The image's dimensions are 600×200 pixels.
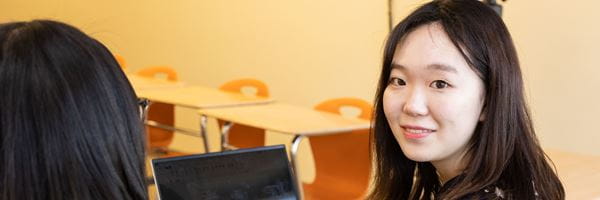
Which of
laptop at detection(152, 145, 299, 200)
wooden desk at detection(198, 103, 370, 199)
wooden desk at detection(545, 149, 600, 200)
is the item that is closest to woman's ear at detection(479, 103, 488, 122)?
laptop at detection(152, 145, 299, 200)

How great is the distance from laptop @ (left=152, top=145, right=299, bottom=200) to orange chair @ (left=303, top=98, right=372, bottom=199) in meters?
1.52

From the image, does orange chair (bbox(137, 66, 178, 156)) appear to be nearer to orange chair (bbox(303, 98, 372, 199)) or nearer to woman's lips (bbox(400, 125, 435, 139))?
orange chair (bbox(303, 98, 372, 199))

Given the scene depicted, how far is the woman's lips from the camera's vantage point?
114 centimetres

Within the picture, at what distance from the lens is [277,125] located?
2836 millimetres

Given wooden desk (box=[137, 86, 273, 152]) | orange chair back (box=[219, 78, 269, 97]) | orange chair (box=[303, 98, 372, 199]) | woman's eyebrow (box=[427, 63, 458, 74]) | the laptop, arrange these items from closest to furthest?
the laptop < woman's eyebrow (box=[427, 63, 458, 74]) < orange chair (box=[303, 98, 372, 199]) < wooden desk (box=[137, 86, 273, 152]) < orange chair back (box=[219, 78, 269, 97])

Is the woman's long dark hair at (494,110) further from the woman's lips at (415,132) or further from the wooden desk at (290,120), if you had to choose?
the wooden desk at (290,120)

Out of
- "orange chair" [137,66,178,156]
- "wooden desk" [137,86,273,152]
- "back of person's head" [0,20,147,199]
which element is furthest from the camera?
"orange chair" [137,66,178,156]

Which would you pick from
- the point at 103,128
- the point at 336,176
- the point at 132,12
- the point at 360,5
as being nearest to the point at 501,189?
the point at 103,128

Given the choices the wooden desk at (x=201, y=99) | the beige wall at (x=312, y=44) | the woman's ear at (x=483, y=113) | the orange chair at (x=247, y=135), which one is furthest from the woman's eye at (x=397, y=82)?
the wooden desk at (x=201, y=99)

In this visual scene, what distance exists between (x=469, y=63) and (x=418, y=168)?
304 millimetres

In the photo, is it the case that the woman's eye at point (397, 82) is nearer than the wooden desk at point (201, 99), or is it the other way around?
the woman's eye at point (397, 82)

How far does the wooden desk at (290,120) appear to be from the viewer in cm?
266

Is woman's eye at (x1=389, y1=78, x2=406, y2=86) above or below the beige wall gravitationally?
above

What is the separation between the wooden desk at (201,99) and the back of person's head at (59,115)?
99.8 inches
